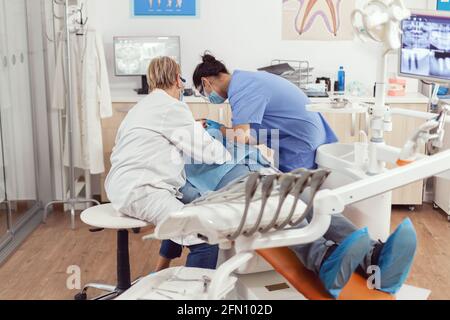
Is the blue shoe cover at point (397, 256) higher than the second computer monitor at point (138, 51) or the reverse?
the reverse

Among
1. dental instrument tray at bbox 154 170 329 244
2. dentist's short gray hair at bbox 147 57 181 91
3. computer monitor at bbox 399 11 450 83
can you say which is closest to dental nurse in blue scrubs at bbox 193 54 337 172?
dentist's short gray hair at bbox 147 57 181 91

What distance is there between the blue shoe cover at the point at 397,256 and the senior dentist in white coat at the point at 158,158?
861mm

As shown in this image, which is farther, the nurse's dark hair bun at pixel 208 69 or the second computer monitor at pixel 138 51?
the second computer monitor at pixel 138 51

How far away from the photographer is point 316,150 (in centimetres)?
294

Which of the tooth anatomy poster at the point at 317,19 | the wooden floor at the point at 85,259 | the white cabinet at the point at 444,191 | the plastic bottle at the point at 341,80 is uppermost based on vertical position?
the tooth anatomy poster at the point at 317,19

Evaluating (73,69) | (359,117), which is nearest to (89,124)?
(73,69)

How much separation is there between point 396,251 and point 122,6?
3.26 metres

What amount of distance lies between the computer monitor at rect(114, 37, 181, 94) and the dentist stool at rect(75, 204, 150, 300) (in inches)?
71.5

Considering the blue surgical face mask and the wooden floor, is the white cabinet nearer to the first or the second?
the wooden floor

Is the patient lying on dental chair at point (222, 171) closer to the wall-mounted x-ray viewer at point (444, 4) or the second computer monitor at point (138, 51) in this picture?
the second computer monitor at point (138, 51)

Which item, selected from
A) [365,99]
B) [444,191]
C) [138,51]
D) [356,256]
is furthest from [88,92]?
[356,256]

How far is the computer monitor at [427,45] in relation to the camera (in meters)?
2.96

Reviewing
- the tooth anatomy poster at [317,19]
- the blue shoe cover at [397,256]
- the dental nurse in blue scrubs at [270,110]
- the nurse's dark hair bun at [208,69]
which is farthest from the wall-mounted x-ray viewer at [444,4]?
the blue shoe cover at [397,256]
